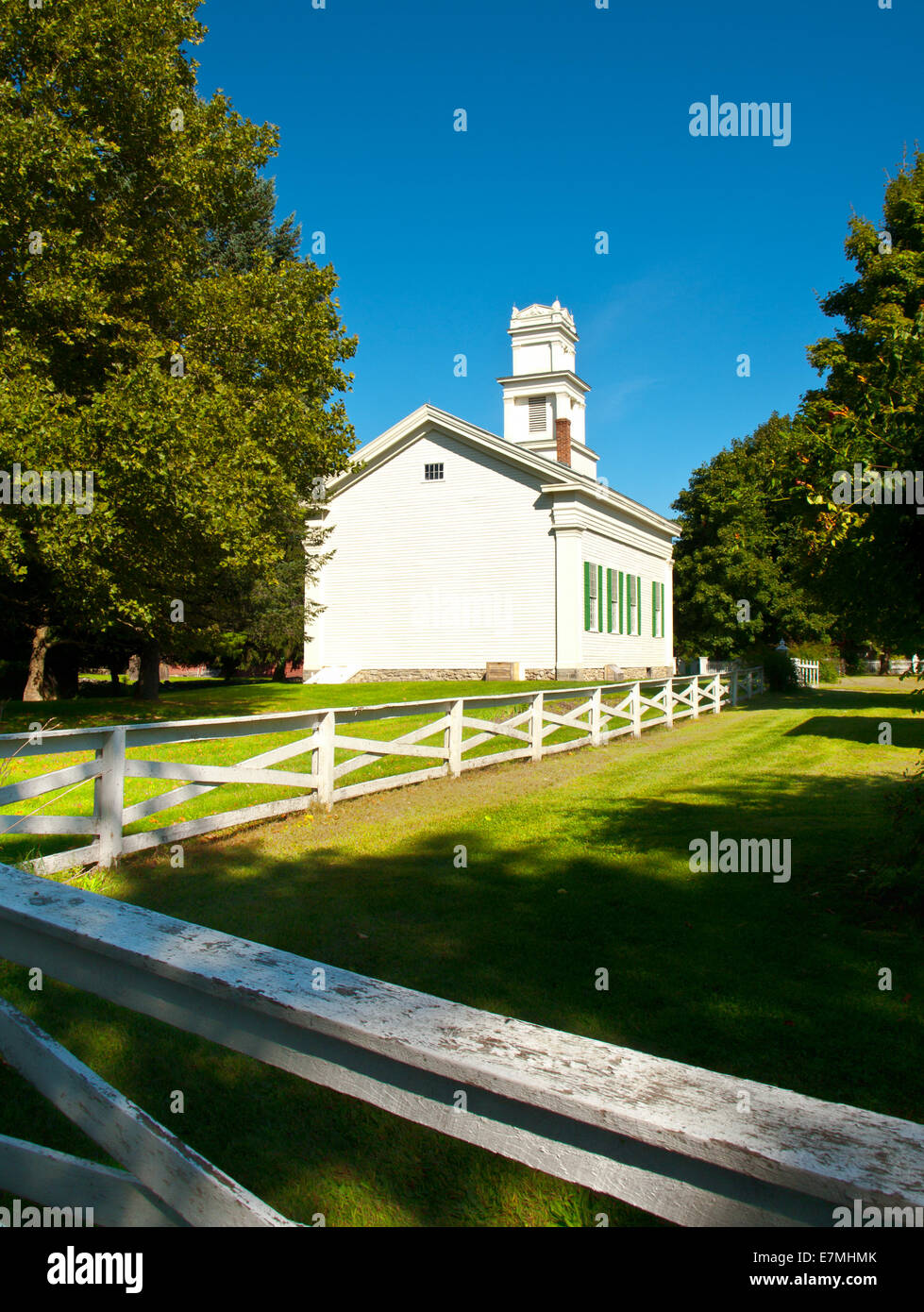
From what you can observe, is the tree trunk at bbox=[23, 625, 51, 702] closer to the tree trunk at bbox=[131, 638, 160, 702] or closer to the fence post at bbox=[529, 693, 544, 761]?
the tree trunk at bbox=[131, 638, 160, 702]

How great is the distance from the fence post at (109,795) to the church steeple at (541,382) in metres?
33.2

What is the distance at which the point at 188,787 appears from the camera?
779 centimetres

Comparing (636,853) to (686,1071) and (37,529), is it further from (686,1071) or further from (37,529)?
(37,529)

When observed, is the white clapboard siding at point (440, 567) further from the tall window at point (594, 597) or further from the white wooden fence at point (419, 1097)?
the white wooden fence at point (419, 1097)

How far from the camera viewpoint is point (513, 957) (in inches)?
191

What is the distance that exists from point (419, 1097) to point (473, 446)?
28.9 meters

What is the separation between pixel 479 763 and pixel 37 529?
7446 millimetres

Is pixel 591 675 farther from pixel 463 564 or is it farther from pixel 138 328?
pixel 138 328

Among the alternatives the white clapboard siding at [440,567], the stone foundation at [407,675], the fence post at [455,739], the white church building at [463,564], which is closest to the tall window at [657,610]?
the white church building at [463,564]

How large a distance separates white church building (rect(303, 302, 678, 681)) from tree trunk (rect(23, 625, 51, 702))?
9.13 meters

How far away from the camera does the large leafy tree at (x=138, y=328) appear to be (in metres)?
13.6

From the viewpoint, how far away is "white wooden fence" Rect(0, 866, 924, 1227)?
3.87 ft

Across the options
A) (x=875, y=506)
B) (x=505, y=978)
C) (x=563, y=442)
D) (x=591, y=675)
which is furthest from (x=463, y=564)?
(x=505, y=978)

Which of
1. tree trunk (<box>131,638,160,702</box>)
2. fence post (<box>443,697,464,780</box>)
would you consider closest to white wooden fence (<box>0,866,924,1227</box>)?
fence post (<box>443,697,464,780</box>)
